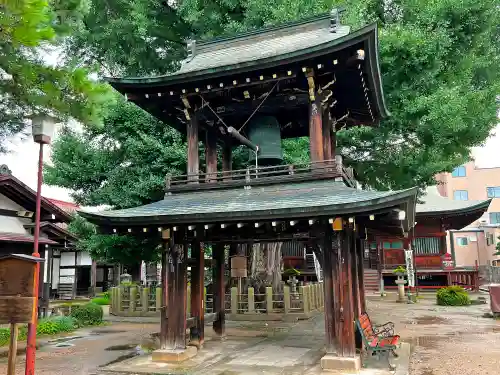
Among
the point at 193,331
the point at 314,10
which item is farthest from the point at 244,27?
the point at 193,331

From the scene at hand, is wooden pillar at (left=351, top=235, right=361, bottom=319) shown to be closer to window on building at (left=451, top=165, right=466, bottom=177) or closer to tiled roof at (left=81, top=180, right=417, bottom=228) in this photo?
tiled roof at (left=81, top=180, right=417, bottom=228)

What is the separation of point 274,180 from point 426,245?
2235 cm

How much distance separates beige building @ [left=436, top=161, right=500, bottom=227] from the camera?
48.9 m

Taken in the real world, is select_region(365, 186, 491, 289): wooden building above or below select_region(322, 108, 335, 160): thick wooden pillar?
below

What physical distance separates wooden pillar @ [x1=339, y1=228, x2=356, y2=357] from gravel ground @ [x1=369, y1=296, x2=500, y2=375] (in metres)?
1.43

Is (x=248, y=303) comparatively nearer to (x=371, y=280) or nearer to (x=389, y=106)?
(x=389, y=106)

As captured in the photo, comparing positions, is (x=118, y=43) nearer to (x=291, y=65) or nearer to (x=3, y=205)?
(x=3, y=205)

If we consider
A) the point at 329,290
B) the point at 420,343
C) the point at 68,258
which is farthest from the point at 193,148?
the point at 68,258

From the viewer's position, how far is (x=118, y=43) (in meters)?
20.5

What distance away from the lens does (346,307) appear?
8.80 meters

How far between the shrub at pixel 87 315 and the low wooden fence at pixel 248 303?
2.39 metres

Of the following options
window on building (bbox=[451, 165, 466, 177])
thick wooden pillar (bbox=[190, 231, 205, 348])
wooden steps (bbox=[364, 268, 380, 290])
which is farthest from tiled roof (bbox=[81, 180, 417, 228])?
window on building (bbox=[451, 165, 466, 177])

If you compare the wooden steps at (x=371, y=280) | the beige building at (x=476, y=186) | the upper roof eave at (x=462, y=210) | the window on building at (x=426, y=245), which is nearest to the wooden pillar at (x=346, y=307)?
the upper roof eave at (x=462, y=210)

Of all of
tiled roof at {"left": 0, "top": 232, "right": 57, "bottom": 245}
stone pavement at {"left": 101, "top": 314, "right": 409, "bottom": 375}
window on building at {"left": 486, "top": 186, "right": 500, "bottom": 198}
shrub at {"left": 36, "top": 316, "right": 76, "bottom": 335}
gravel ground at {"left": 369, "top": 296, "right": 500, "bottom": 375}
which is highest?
window on building at {"left": 486, "top": 186, "right": 500, "bottom": 198}
